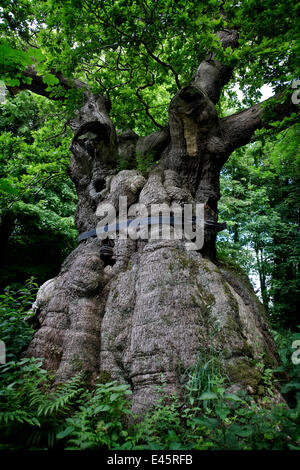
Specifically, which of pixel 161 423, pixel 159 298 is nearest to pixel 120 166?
pixel 159 298

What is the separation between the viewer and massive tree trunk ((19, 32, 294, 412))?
2.71 m

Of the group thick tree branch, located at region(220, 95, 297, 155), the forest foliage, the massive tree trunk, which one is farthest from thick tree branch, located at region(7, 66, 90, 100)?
thick tree branch, located at region(220, 95, 297, 155)

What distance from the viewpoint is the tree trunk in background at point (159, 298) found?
2.69 metres

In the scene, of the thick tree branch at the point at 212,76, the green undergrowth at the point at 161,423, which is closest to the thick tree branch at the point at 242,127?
the thick tree branch at the point at 212,76

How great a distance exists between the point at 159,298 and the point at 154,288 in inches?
5.8

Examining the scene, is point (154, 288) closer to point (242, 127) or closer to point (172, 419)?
point (172, 419)

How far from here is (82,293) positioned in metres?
3.58

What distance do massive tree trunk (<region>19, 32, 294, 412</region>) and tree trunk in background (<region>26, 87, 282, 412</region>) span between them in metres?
0.01

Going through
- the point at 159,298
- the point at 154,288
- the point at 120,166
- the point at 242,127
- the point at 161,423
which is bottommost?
the point at 161,423

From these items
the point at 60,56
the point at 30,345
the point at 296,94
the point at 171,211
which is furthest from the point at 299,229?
the point at 30,345

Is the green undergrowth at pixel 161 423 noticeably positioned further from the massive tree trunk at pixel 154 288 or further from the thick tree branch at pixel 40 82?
the thick tree branch at pixel 40 82

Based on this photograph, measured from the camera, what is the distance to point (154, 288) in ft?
10.3

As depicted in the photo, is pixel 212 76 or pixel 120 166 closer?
pixel 120 166

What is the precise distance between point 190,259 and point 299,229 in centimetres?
1294
